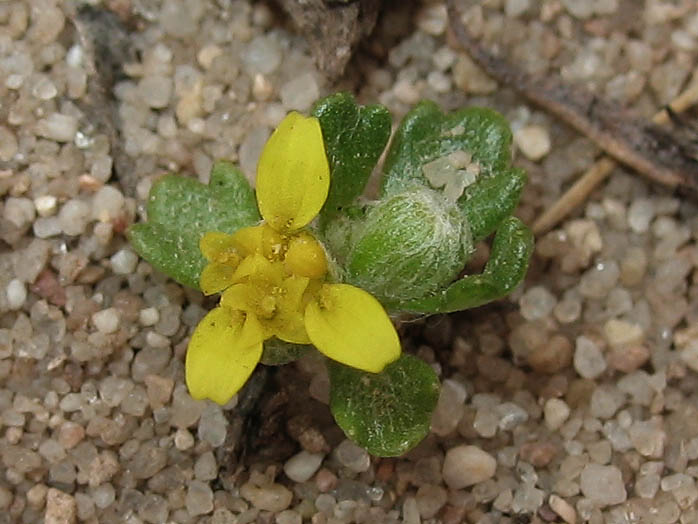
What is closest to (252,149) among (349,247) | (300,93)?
(300,93)

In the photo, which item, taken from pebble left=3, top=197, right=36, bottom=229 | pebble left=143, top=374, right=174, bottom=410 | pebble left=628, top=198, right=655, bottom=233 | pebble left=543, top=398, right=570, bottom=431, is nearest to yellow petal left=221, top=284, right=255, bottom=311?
pebble left=143, top=374, right=174, bottom=410

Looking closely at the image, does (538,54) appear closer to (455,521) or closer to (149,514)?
(455,521)

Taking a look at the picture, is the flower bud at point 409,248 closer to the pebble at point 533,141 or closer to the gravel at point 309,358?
the gravel at point 309,358

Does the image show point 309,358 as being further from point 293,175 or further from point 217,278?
point 293,175

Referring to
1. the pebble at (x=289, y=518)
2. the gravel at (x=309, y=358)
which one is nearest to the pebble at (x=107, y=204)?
the gravel at (x=309, y=358)

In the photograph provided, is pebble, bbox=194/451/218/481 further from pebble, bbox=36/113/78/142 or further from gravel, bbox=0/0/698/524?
pebble, bbox=36/113/78/142

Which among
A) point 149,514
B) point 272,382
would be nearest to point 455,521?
point 272,382
